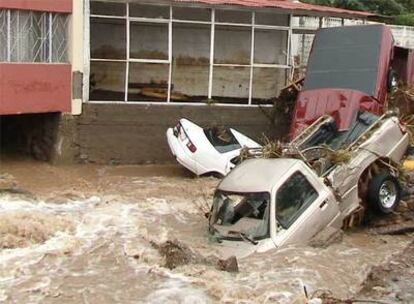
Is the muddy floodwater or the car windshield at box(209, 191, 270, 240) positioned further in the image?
the car windshield at box(209, 191, 270, 240)

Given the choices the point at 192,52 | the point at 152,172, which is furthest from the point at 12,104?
the point at 192,52

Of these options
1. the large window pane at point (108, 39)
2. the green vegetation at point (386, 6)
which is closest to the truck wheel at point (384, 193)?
the large window pane at point (108, 39)

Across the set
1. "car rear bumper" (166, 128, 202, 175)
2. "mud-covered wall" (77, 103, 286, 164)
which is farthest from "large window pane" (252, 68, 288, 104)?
"car rear bumper" (166, 128, 202, 175)

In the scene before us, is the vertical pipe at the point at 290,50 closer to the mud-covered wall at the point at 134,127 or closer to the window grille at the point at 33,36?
the mud-covered wall at the point at 134,127

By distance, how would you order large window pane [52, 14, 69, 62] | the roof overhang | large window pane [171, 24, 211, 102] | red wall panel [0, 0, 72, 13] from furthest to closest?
large window pane [171, 24, 211, 102] < the roof overhang < large window pane [52, 14, 69, 62] < red wall panel [0, 0, 72, 13]

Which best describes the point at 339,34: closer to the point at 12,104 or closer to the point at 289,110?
the point at 289,110

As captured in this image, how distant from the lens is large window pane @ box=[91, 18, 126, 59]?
1795 centimetres

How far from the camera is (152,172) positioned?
15.5 metres

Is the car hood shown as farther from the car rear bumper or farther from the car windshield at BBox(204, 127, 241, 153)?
the car rear bumper

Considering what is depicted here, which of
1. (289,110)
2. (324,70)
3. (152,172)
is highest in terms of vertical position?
(324,70)

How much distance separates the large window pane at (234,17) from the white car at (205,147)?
14.1 ft

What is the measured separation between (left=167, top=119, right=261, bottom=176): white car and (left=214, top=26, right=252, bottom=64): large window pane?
14.2ft

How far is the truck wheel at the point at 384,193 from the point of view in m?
10.9

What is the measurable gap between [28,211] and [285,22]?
30.5 ft
